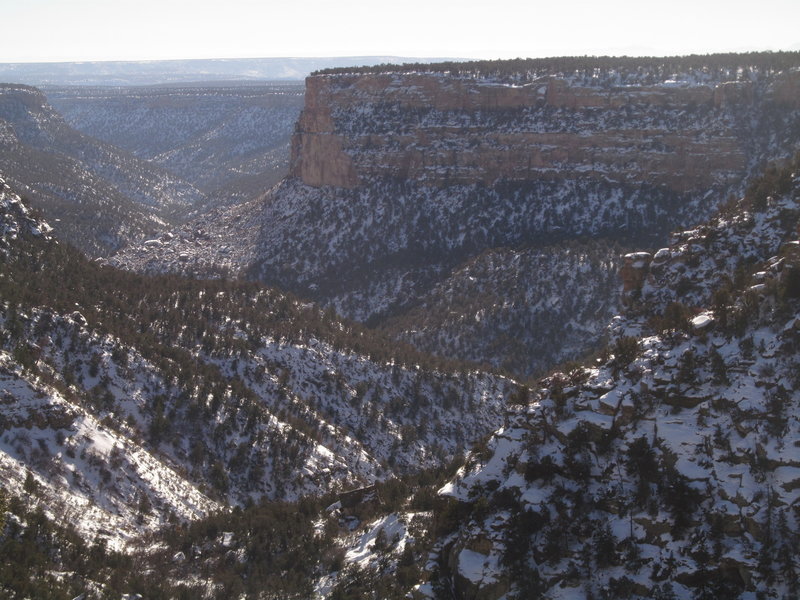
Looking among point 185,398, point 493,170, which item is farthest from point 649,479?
point 493,170

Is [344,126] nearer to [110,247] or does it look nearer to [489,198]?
[489,198]

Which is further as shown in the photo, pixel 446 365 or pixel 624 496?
pixel 446 365

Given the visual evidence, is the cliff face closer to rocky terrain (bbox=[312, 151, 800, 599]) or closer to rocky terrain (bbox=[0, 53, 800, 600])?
rocky terrain (bbox=[0, 53, 800, 600])

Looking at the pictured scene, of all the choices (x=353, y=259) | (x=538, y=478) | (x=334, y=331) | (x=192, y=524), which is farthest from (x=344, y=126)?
(x=538, y=478)

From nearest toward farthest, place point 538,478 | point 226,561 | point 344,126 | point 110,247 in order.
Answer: point 538,478, point 226,561, point 344,126, point 110,247

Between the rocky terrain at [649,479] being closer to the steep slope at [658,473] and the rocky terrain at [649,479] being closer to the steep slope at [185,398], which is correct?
the steep slope at [658,473]

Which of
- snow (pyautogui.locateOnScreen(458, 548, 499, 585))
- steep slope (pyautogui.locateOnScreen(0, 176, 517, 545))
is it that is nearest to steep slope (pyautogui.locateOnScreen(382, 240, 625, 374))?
steep slope (pyautogui.locateOnScreen(0, 176, 517, 545))

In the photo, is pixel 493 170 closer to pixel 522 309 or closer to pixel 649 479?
pixel 522 309
